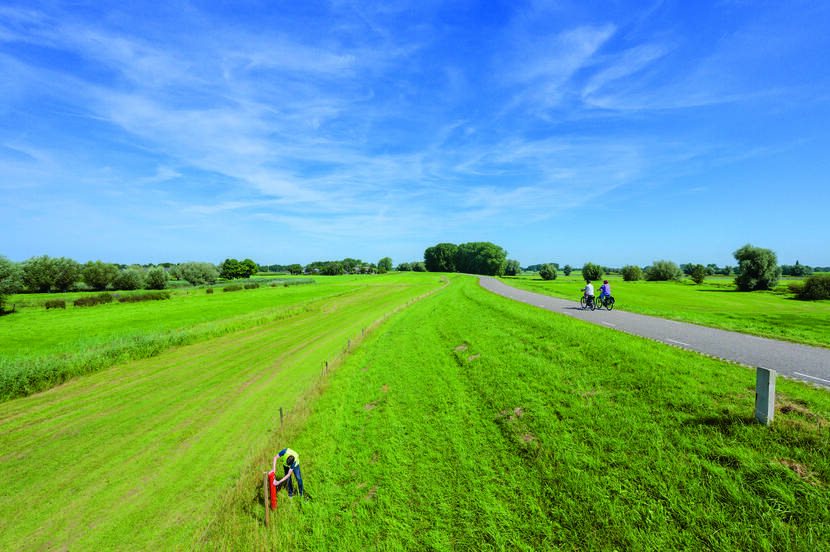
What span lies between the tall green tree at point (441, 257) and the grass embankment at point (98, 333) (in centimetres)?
12615

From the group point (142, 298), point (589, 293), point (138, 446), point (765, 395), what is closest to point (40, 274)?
point (142, 298)

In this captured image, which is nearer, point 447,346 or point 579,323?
point 579,323

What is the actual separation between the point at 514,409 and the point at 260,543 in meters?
8.38

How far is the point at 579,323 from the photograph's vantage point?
16.5 m

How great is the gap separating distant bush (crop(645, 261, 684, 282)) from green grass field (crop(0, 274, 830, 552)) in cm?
8984

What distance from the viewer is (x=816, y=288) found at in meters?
40.5

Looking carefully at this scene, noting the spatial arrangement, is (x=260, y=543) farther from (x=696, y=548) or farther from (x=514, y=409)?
(x=696, y=548)

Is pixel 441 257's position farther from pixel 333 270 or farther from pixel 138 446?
pixel 138 446

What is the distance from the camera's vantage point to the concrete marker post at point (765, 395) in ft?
19.5

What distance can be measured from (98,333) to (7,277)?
118 feet

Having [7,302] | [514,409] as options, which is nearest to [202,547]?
[514,409]

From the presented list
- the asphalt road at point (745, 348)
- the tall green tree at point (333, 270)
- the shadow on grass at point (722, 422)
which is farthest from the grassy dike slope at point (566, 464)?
the tall green tree at point (333, 270)

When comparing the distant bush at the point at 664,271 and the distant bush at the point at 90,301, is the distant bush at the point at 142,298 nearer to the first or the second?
the distant bush at the point at 90,301

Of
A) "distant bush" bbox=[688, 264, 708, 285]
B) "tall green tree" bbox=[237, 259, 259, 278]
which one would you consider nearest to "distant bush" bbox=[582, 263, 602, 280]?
"distant bush" bbox=[688, 264, 708, 285]
